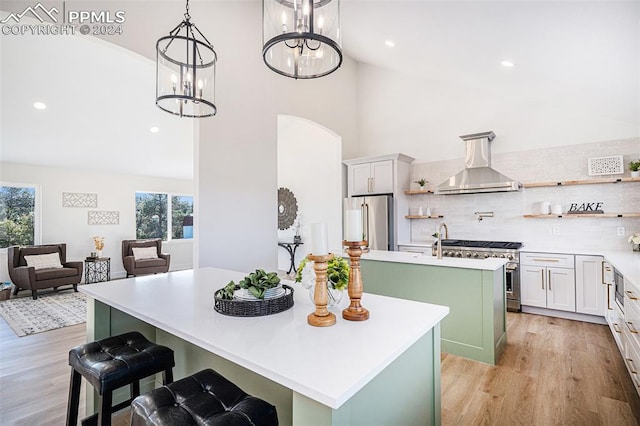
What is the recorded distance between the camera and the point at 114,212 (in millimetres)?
7258

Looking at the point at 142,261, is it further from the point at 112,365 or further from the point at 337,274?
the point at 337,274

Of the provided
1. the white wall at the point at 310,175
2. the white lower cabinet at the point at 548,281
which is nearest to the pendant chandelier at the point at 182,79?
the white wall at the point at 310,175

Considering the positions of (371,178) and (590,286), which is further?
(371,178)

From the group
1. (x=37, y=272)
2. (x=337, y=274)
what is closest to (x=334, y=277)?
(x=337, y=274)

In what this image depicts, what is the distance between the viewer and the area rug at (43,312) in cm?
387

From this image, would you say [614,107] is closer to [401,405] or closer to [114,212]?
[401,405]

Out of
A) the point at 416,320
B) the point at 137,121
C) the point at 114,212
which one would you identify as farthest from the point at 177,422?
the point at 114,212

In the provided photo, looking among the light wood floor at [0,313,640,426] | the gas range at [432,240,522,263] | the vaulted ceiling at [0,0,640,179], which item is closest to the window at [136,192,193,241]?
the vaulted ceiling at [0,0,640,179]

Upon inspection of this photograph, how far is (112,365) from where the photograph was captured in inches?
55.6

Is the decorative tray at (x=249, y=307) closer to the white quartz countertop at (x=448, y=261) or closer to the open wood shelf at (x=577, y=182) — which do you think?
the white quartz countertop at (x=448, y=261)

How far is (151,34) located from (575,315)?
5.71 meters

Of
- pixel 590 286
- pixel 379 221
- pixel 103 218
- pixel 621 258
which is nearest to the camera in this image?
pixel 621 258

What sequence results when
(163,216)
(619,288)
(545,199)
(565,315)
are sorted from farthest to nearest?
(163,216), (545,199), (565,315), (619,288)

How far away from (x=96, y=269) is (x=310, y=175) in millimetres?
4944
